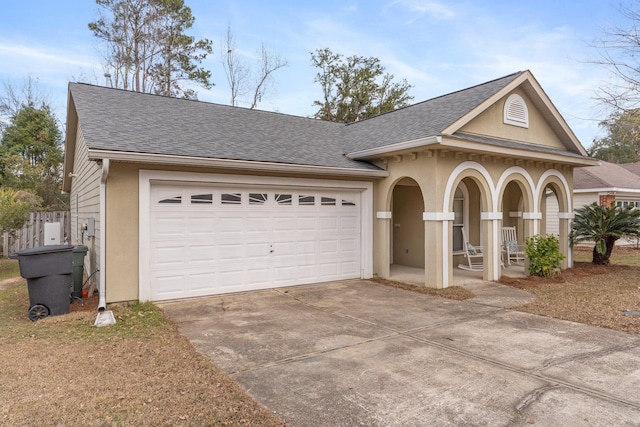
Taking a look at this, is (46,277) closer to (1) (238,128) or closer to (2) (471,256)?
(1) (238,128)

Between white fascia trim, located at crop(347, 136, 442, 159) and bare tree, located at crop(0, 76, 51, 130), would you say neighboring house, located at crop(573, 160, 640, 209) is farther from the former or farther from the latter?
bare tree, located at crop(0, 76, 51, 130)

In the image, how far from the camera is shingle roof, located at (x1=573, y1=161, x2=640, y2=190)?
61.0ft

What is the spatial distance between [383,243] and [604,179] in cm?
1608

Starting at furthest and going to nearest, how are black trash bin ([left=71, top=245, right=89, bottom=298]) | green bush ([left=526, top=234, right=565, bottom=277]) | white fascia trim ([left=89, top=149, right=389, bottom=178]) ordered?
green bush ([left=526, top=234, right=565, bottom=277])
black trash bin ([left=71, top=245, right=89, bottom=298])
white fascia trim ([left=89, top=149, right=389, bottom=178])

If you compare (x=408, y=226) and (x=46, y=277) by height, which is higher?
(x=408, y=226)

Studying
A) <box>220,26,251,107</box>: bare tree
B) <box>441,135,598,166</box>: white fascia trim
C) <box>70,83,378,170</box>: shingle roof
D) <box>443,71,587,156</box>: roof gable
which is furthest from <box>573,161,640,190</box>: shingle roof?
<box>220,26,251,107</box>: bare tree

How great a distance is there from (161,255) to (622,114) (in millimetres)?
13303

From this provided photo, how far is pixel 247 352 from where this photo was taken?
4.61 metres

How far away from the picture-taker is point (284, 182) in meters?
8.35

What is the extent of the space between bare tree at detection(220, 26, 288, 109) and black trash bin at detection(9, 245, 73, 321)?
19.0 m

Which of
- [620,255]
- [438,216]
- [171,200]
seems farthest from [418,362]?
[620,255]

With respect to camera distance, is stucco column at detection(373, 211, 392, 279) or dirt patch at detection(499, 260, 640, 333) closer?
dirt patch at detection(499, 260, 640, 333)

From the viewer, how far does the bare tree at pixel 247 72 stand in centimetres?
2325

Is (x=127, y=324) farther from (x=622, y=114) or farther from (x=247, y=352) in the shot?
(x=622, y=114)
